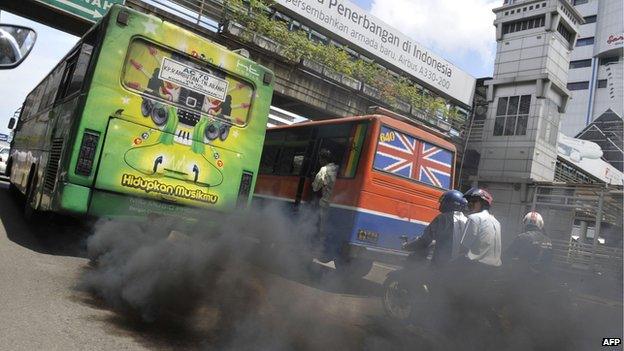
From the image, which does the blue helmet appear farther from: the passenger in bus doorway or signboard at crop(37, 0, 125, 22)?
signboard at crop(37, 0, 125, 22)

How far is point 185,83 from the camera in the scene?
5469 millimetres

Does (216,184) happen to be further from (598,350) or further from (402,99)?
(402,99)

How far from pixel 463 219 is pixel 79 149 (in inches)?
163

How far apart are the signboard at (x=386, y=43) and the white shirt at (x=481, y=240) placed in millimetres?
12101

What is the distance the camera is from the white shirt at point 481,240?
14.7 ft

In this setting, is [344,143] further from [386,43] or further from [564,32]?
[564,32]

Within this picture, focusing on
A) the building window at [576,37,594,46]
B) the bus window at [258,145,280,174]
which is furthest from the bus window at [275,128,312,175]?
the building window at [576,37,594,46]

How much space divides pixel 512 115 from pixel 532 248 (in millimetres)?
17719

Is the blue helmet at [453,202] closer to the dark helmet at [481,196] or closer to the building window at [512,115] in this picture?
the dark helmet at [481,196]

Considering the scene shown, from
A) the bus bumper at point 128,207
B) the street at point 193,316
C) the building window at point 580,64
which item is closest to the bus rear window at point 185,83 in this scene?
the bus bumper at point 128,207

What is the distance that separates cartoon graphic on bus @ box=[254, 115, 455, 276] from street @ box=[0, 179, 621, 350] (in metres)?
0.80

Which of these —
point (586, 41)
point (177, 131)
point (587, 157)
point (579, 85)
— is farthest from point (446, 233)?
point (586, 41)

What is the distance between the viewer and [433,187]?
7.41 meters

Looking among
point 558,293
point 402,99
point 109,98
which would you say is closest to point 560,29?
point 402,99
